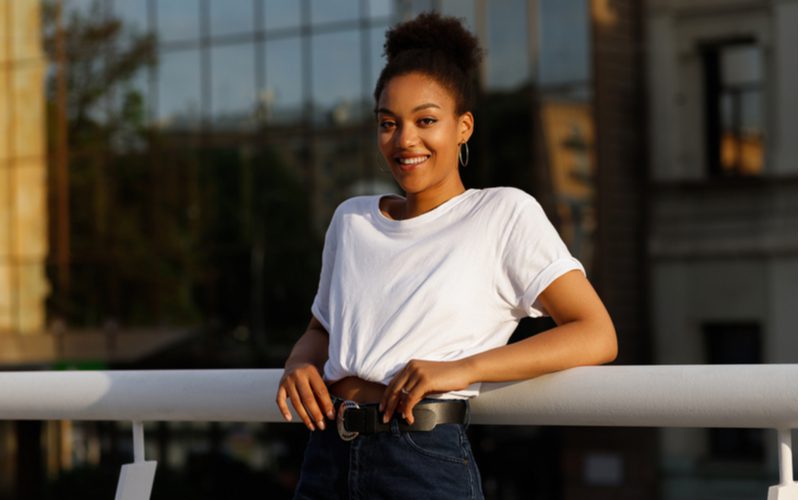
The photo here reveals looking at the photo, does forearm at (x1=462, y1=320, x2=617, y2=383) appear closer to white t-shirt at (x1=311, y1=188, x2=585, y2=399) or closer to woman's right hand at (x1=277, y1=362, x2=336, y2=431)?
white t-shirt at (x1=311, y1=188, x2=585, y2=399)

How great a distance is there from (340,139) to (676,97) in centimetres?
485

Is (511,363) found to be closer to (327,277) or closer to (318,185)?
(327,277)

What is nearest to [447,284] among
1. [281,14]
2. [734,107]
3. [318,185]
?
[734,107]

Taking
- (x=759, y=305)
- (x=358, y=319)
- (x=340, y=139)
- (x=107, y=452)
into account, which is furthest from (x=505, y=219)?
(x=107, y=452)

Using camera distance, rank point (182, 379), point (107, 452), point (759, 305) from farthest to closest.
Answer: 1. point (107, 452)
2. point (759, 305)
3. point (182, 379)

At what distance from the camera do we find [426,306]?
82.8 inches

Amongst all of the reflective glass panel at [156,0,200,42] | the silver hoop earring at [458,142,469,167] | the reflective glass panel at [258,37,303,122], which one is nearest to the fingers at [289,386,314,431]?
the silver hoop earring at [458,142,469,167]

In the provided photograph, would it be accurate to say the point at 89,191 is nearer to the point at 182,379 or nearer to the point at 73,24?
the point at 73,24

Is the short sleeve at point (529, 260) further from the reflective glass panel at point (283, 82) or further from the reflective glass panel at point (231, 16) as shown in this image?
the reflective glass panel at point (231, 16)

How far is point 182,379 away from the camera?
2.26 meters

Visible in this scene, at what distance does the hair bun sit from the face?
8 centimetres

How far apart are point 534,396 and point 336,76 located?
62.5ft

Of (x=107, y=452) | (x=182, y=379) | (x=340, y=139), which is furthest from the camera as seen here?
(x=107, y=452)

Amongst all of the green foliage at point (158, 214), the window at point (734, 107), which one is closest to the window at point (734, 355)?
the window at point (734, 107)
